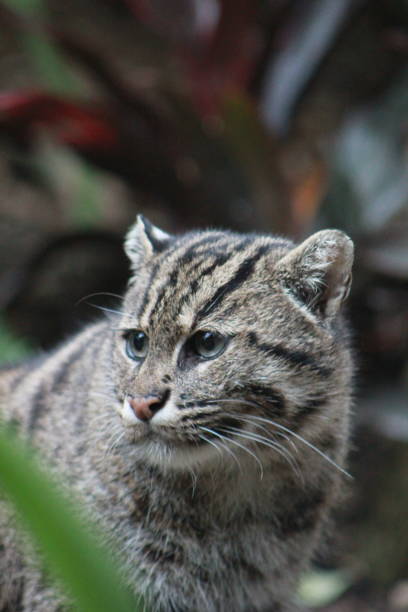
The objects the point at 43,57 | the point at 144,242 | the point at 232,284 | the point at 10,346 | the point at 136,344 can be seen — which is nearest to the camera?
the point at 232,284

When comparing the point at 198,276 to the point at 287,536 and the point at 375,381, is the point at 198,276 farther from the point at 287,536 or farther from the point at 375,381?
the point at 375,381

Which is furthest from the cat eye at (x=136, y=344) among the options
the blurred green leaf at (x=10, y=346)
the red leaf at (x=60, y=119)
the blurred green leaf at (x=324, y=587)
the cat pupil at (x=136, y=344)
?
the red leaf at (x=60, y=119)

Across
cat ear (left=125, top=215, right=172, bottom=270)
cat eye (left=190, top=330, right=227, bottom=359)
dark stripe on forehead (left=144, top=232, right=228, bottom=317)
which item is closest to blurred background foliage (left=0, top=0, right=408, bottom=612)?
cat ear (left=125, top=215, right=172, bottom=270)

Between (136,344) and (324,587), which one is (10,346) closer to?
(136,344)

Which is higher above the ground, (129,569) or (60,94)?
(60,94)

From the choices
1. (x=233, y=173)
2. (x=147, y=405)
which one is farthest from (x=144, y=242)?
(x=233, y=173)

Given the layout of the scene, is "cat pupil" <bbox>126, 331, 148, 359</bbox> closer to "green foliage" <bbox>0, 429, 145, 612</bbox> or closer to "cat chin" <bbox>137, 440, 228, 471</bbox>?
"cat chin" <bbox>137, 440, 228, 471</bbox>

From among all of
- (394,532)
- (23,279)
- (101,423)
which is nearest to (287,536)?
(101,423)

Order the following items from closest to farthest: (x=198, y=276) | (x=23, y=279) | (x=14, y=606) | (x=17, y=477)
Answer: (x=17, y=477), (x=198, y=276), (x=14, y=606), (x=23, y=279)
